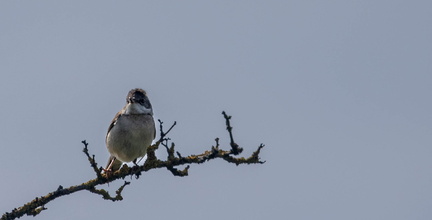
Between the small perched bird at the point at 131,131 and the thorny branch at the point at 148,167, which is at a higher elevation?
the small perched bird at the point at 131,131

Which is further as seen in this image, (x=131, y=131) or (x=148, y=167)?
(x=131, y=131)

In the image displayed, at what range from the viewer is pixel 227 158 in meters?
9.33

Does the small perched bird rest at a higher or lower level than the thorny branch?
higher

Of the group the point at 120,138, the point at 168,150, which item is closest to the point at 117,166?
the point at 120,138

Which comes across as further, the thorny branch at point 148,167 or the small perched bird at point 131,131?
the small perched bird at point 131,131

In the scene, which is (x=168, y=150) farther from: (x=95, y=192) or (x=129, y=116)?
(x=129, y=116)

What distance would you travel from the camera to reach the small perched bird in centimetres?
1292

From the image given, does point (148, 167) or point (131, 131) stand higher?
point (131, 131)

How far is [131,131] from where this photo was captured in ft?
42.8

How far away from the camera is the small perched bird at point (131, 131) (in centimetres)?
1292

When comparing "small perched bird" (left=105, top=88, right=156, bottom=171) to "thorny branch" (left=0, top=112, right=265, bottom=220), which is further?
"small perched bird" (left=105, top=88, right=156, bottom=171)

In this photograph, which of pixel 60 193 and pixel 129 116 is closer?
pixel 60 193

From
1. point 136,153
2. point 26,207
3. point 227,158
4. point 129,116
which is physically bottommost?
point 26,207

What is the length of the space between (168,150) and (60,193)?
1797 millimetres
